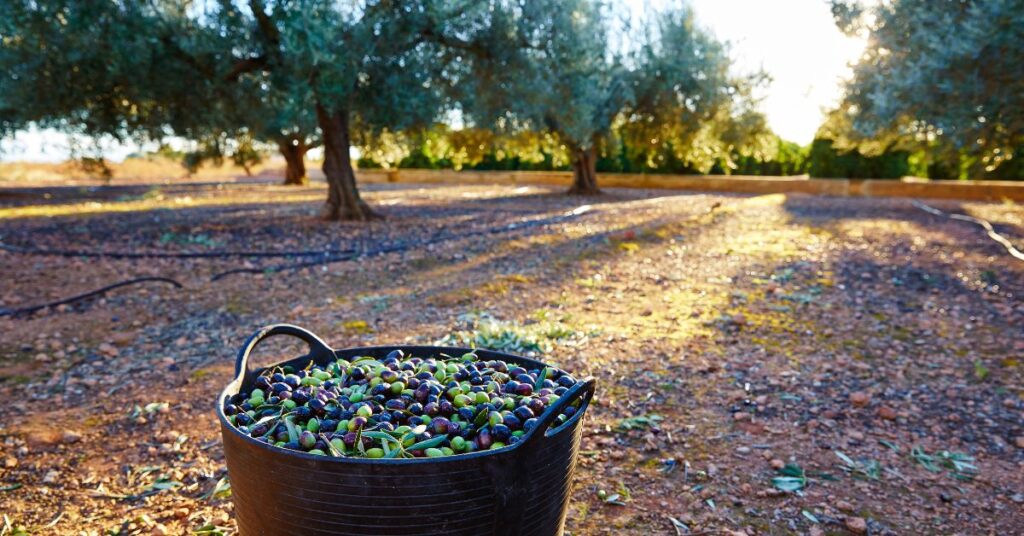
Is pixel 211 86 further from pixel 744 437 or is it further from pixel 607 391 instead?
pixel 744 437

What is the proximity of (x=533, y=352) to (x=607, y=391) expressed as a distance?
2.58ft

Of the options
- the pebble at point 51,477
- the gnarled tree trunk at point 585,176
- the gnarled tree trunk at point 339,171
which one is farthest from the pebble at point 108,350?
the gnarled tree trunk at point 585,176

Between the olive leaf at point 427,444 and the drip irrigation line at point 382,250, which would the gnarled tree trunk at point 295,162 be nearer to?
the drip irrigation line at point 382,250

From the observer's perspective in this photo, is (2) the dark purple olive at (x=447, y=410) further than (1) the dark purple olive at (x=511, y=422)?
Yes

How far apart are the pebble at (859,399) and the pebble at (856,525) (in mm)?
1483

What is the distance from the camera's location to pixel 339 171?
44.3ft

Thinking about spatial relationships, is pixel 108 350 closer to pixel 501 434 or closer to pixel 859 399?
pixel 501 434

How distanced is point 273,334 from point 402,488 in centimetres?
101

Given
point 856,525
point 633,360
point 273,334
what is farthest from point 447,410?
A: point 633,360

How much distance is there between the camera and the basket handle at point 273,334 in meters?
2.46

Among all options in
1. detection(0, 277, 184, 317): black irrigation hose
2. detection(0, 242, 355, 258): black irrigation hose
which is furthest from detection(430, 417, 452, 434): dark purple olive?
detection(0, 242, 355, 258): black irrigation hose

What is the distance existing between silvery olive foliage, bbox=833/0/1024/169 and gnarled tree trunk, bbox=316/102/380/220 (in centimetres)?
1031

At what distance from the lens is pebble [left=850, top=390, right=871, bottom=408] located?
14.1 feet

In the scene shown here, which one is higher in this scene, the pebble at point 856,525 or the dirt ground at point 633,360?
the dirt ground at point 633,360
